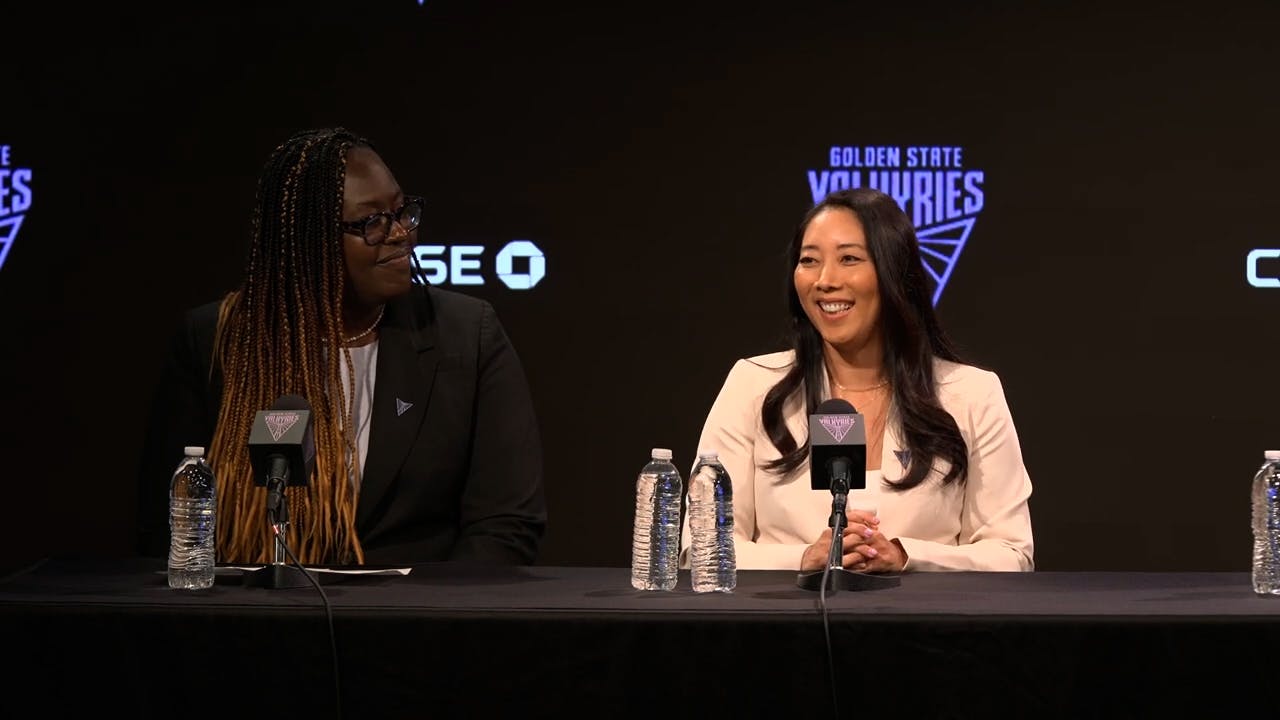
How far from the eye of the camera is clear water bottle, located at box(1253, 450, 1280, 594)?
2076 mm

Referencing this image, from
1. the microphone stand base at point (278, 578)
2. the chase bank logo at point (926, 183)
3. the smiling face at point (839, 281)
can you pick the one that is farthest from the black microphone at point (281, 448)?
the chase bank logo at point (926, 183)

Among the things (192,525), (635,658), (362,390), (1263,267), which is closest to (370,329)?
(362,390)

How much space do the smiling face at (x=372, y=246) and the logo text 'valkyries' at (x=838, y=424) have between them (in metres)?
1.07

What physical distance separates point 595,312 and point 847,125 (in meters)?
0.95

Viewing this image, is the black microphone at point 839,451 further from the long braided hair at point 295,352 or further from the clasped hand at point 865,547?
the long braided hair at point 295,352

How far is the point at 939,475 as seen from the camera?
2.91 m

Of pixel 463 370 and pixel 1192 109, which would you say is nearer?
pixel 463 370

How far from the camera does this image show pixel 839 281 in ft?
9.80

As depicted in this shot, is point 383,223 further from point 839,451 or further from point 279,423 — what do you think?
point 839,451

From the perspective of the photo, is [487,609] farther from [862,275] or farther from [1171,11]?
[1171,11]

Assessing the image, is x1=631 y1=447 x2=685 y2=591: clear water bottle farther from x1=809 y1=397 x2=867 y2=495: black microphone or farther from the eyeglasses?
the eyeglasses

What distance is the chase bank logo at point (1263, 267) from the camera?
4129 mm

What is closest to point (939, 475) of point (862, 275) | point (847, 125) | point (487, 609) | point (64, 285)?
point (862, 275)

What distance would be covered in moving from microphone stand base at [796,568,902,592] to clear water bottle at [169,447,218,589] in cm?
91
